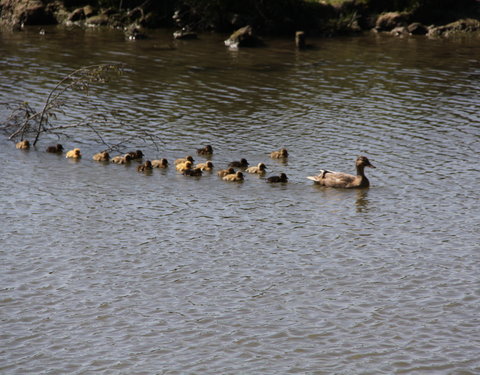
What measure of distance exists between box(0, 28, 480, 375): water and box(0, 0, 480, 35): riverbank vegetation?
16909 millimetres

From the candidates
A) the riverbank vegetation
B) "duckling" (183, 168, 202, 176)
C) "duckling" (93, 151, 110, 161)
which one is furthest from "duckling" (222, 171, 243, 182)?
the riverbank vegetation

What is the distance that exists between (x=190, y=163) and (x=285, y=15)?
31277 mm

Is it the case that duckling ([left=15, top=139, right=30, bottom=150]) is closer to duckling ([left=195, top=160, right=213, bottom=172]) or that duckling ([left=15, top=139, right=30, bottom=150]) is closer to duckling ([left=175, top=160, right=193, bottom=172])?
duckling ([left=175, top=160, right=193, bottom=172])

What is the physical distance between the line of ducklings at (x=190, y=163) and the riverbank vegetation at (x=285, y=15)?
Result: 2776 cm

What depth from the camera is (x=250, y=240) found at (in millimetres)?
20109

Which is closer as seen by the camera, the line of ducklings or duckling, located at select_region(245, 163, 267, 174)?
the line of ducklings

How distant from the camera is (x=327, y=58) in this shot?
4488 cm

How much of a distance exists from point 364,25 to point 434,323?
136 feet

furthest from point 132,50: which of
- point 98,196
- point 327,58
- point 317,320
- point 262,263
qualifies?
point 317,320

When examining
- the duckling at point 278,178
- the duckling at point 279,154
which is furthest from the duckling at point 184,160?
the duckling at point 278,178

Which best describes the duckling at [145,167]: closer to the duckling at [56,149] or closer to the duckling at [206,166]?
the duckling at [206,166]

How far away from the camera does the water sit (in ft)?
49.2

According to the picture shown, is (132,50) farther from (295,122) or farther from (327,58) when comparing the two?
(295,122)

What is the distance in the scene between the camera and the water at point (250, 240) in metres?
15.0
